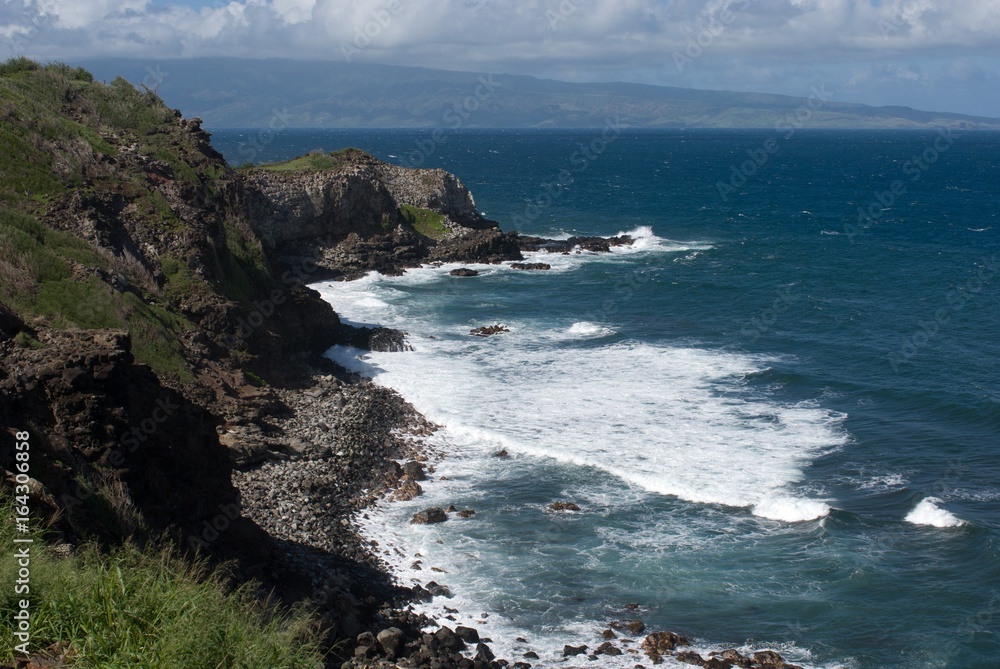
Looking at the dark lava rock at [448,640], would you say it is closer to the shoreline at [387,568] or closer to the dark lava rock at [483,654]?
the shoreline at [387,568]

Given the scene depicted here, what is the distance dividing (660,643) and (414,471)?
1143 cm

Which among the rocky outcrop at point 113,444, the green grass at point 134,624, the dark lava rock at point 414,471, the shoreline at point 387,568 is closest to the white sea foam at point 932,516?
the shoreline at point 387,568

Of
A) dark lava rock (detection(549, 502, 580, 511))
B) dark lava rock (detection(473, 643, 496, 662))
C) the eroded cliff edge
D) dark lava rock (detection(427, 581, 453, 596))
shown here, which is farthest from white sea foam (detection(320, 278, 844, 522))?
the eroded cliff edge

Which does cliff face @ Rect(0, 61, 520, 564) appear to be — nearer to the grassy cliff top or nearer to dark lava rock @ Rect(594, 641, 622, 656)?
the grassy cliff top

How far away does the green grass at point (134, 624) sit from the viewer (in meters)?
9.66

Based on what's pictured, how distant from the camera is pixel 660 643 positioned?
65.8ft

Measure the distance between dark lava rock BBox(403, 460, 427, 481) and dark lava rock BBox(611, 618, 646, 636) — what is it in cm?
974

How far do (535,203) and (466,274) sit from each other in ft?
151

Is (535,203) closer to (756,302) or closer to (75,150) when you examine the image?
(756,302)

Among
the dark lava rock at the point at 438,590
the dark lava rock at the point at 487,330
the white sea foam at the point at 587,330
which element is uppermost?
the dark lava rock at the point at 487,330

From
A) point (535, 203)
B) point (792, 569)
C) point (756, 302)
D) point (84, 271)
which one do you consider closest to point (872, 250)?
point (756, 302)

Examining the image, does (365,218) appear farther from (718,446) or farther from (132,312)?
(718,446)

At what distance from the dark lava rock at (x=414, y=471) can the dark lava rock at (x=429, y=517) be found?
8.88 feet

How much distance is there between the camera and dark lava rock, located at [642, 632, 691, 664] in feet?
64.9
